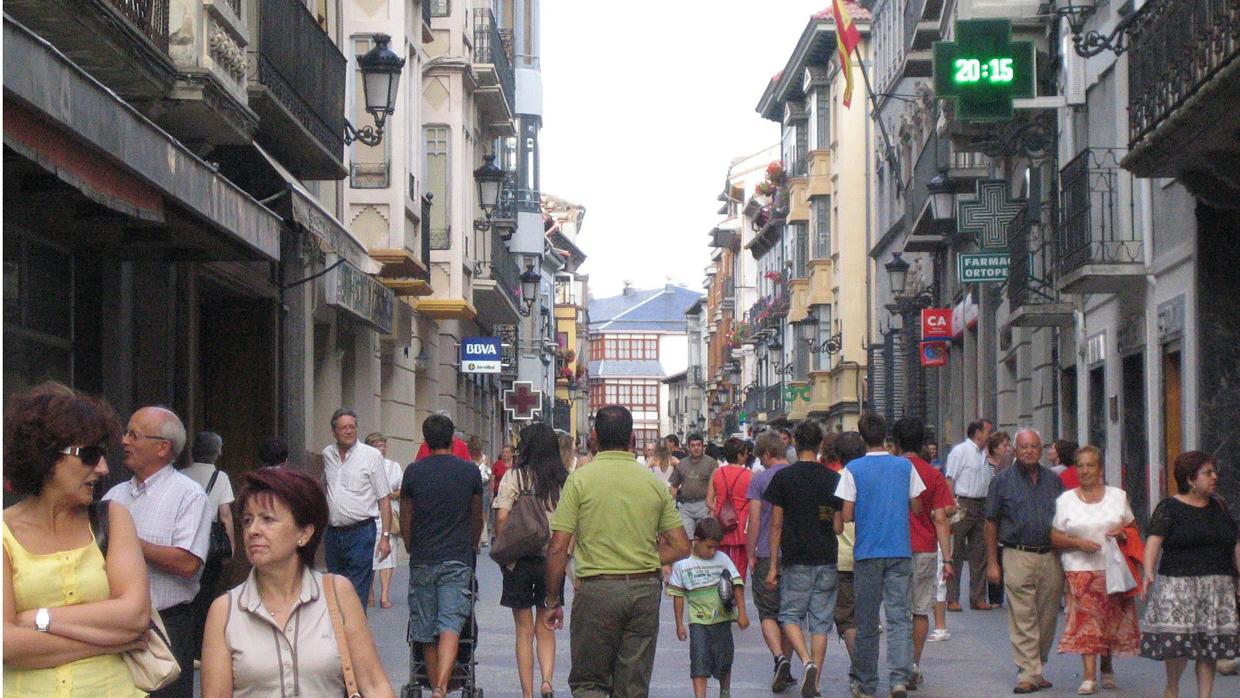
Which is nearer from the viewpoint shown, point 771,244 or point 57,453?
point 57,453

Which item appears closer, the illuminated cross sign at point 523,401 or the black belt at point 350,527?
the black belt at point 350,527

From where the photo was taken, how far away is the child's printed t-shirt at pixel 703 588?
490 inches

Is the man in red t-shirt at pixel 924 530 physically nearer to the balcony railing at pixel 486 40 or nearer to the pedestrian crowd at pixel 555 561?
the pedestrian crowd at pixel 555 561

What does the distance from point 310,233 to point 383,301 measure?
954cm

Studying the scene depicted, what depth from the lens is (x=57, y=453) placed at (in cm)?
516

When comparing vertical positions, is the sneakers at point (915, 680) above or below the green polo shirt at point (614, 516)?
below

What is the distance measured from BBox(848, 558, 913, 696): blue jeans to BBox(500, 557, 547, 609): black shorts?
203cm

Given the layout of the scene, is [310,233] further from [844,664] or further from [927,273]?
[927,273]

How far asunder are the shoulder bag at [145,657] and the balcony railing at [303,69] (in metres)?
12.2

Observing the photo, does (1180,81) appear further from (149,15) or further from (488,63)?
(488,63)

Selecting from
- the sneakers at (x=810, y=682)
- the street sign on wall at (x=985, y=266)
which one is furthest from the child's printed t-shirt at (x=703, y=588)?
the street sign on wall at (x=985, y=266)

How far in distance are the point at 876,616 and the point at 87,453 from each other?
8.21 m

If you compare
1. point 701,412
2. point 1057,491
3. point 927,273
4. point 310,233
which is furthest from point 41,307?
point 701,412

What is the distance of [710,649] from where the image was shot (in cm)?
1248
